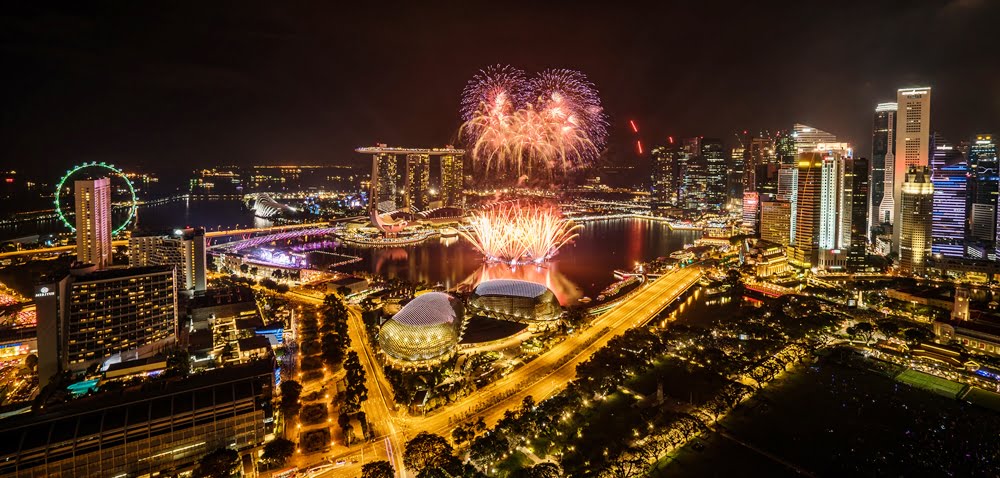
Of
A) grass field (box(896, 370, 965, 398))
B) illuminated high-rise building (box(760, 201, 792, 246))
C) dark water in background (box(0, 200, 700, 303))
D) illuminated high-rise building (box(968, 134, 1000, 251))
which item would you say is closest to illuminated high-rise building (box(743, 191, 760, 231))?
dark water in background (box(0, 200, 700, 303))

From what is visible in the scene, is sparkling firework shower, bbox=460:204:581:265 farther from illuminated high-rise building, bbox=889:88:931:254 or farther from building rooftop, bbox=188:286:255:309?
illuminated high-rise building, bbox=889:88:931:254

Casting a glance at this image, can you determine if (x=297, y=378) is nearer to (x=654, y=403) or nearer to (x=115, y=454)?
(x=115, y=454)

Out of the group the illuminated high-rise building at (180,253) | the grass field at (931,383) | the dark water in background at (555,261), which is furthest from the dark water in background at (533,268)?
the grass field at (931,383)

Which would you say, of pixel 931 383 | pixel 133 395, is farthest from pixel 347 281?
pixel 931 383

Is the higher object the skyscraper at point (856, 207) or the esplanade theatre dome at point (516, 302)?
the skyscraper at point (856, 207)

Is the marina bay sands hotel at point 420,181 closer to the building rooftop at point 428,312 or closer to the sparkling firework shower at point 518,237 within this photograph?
the sparkling firework shower at point 518,237

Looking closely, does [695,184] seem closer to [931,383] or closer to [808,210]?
[808,210]
